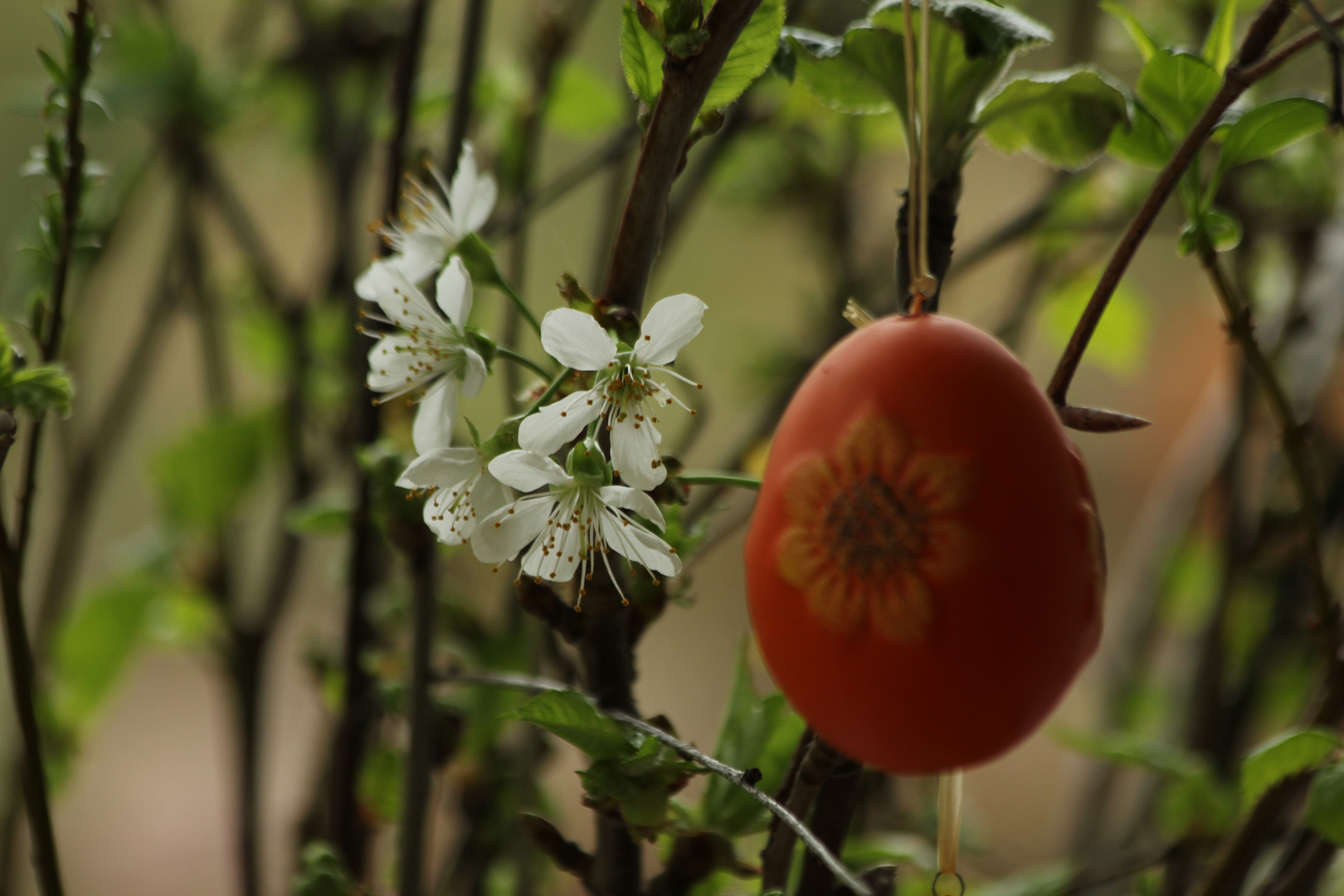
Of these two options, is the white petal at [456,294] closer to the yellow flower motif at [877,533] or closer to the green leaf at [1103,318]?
the yellow flower motif at [877,533]

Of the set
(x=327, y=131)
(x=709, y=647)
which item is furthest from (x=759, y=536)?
(x=709, y=647)

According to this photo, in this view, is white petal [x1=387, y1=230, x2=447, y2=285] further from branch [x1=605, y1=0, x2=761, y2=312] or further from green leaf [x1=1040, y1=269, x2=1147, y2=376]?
green leaf [x1=1040, y1=269, x2=1147, y2=376]

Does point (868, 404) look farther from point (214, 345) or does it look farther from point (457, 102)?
point (214, 345)

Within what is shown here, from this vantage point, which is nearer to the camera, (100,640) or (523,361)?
(523,361)

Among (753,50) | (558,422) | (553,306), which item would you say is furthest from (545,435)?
(553,306)

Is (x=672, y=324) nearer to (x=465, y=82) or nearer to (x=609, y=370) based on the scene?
(x=609, y=370)

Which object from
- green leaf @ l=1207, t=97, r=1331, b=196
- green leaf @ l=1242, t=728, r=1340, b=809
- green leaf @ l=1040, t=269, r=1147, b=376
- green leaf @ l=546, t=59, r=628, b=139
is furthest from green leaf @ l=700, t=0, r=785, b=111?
green leaf @ l=1040, t=269, r=1147, b=376
